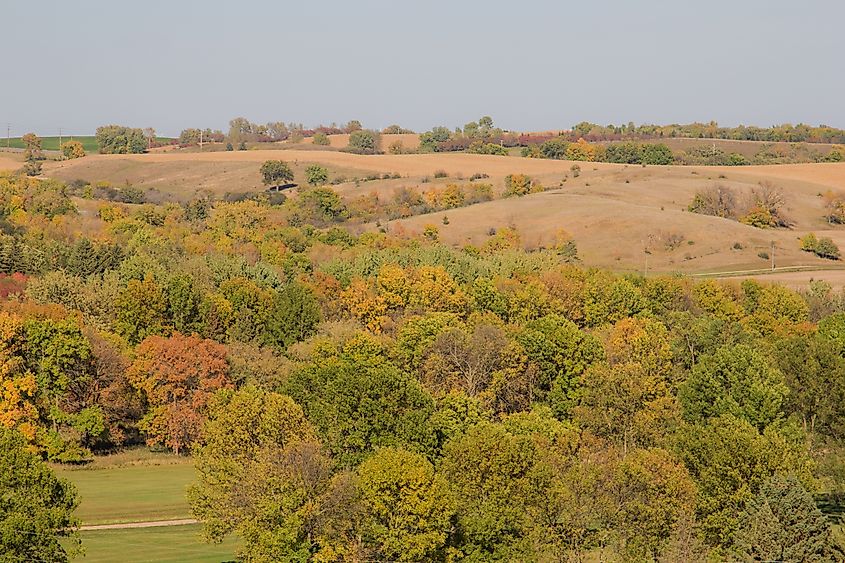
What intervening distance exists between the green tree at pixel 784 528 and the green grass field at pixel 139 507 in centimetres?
2687

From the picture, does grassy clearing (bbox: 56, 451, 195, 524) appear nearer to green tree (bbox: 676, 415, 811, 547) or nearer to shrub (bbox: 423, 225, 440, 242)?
green tree (bbox: 676, 415, 811, 547)

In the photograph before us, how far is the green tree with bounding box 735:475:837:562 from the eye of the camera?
193 ft

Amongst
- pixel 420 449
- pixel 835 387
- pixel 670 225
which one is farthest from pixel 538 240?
pixel 420 449

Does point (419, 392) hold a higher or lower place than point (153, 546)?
higher

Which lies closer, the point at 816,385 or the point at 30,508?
the point at 30,508

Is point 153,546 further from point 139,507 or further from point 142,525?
point 139,507

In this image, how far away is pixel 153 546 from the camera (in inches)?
2813

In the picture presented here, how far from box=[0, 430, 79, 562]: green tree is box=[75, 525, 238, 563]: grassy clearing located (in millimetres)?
7461

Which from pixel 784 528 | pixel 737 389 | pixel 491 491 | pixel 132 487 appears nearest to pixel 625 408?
pixel 737 389

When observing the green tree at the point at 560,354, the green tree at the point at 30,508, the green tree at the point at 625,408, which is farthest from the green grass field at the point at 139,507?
the green tree at the point at 560,354

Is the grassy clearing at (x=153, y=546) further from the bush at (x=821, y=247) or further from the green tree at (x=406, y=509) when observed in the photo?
the bush at (x=821, y=247)

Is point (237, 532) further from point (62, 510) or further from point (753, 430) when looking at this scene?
point (753, 430)

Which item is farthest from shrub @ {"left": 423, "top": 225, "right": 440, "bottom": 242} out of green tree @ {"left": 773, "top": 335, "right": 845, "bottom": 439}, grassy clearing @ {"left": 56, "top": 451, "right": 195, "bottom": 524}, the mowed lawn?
green tree @ {"left": 773, "top": 335, "right": 845, "bottom": 439}

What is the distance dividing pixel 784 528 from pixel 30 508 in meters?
33.3
